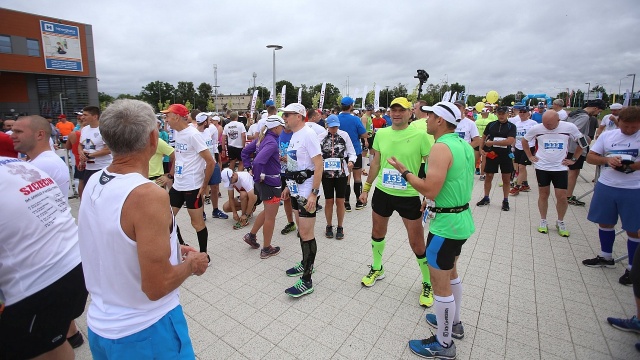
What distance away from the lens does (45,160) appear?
2.82 m

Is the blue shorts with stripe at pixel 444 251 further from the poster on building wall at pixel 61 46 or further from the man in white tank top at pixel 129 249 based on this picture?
the poster on building wall at pixel 61 46

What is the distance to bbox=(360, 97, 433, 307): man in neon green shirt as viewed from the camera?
341cm

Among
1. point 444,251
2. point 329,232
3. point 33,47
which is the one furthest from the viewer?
point 33,47

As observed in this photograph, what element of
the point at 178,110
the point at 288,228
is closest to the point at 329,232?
the point at 288,228

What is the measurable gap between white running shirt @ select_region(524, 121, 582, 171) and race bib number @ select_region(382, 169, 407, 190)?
11.3 ft

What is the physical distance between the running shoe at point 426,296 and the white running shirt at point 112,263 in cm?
272

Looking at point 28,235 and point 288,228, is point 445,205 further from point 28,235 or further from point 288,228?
point 288,228

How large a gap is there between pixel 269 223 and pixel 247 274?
2.51ft

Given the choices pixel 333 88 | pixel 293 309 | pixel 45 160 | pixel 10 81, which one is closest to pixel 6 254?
pixel 45 160

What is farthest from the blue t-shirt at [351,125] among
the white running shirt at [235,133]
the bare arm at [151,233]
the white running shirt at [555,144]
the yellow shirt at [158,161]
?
the bare arm at [151,233]

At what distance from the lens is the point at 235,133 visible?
8992mm

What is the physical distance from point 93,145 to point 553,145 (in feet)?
25.1

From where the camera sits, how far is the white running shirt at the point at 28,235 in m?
1.81

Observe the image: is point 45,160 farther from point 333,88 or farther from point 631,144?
point 333,88
